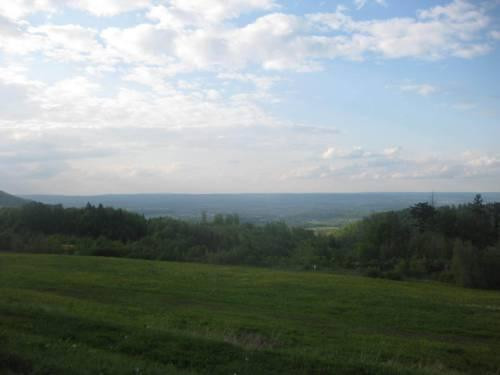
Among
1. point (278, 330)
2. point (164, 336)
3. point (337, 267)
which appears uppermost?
point (164, 336)

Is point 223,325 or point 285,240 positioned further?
point 285,240

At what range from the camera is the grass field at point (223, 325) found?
28.5 ft

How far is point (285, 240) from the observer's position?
6825 centimetres

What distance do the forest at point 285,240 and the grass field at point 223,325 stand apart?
17027mm

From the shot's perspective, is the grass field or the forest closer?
the grass field

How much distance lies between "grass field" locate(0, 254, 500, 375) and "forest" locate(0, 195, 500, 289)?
17.0m

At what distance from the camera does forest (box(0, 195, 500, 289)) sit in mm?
48000

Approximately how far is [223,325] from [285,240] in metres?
54.3

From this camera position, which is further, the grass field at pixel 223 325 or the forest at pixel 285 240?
the forest at pixel 285 240

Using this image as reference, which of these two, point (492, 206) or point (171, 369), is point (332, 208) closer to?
point (492, 206)

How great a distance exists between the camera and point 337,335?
48.2 ft

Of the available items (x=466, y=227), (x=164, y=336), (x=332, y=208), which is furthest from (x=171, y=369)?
(x=332, y=208)

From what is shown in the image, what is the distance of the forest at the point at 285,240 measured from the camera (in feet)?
157

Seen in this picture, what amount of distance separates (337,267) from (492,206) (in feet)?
86.4
